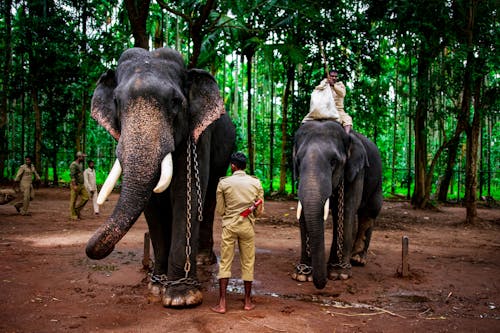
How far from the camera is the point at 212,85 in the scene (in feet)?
17.6

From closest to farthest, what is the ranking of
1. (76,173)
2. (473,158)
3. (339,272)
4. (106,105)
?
(106,105) → (339,272) → (76,173) → (473,158)

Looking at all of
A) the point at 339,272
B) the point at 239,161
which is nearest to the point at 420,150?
the point at 339,272

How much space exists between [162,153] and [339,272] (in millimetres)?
3466

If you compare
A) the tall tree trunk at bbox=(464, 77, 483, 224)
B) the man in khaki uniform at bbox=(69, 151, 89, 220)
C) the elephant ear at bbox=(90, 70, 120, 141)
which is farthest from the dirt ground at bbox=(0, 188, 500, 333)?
the tall tree trunk at bbox=(464, 77, 483, 224)

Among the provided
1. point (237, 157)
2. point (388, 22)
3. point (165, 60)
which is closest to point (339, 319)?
point (237, 157)

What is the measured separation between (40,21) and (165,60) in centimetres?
1779

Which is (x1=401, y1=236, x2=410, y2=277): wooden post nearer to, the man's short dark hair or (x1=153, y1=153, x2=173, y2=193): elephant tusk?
the man's short dark hair

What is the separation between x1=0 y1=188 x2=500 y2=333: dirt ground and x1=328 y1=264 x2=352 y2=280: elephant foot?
4.2 inches

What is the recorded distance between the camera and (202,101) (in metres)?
5.30

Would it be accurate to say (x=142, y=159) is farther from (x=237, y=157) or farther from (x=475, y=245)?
(x=475, y=245)

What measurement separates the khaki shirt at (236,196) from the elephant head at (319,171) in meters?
0.99

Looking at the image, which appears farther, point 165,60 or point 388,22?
point 388,22

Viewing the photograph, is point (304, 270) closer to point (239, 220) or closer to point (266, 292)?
point (266, 292)

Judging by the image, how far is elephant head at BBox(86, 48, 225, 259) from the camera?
418 centimetres
